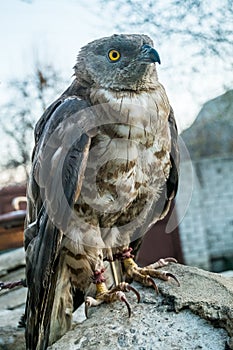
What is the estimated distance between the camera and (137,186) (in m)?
2.61

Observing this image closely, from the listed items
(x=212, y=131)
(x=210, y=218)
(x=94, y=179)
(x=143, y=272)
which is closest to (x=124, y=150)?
(x=94, y=179)

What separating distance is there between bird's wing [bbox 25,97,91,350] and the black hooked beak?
0.44m

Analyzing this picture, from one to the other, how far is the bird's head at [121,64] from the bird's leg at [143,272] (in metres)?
1.01

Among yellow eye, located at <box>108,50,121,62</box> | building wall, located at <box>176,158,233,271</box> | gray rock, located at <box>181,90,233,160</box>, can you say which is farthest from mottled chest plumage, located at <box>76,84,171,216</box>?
building wall, located at <box>176,158,233,271</box>

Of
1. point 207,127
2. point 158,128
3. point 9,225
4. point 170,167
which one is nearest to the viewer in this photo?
point 158,128

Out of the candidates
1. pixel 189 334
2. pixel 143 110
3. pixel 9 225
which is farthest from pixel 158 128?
pixel 9 225

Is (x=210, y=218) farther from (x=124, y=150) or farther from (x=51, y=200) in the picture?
(x=51, y=200)

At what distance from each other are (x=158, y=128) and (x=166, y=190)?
0.59 metres

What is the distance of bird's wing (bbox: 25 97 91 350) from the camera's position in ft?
7.62

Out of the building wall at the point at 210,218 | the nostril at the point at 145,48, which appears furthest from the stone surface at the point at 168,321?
the building wall at the point at 210,218

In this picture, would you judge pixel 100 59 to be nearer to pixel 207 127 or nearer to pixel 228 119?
pixel 228 119

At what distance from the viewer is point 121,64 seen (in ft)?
8.80

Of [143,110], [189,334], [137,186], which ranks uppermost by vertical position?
[143,110]

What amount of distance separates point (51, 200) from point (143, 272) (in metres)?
0.69
